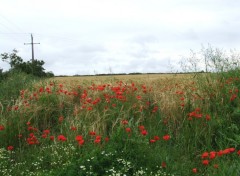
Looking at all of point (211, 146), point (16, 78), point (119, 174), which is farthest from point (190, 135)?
point (16, 78)

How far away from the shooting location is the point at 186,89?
7863 millimetres

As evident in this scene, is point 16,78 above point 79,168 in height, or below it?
above

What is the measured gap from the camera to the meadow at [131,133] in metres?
4.56

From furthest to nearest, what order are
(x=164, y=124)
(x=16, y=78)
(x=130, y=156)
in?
(x=16, y=78) → (x=164, y=124) → (x=130, y=156)

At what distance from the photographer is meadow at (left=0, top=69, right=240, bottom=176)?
4.56 m

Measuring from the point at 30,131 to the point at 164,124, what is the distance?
8.73ft

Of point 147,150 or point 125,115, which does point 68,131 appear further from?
point 147,150

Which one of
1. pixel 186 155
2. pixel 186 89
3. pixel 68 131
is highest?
pixel 186 89

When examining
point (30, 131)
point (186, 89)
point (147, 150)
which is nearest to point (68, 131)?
point (30, 131)

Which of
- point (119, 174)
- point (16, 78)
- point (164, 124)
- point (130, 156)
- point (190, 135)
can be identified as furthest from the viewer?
point (16, 78)

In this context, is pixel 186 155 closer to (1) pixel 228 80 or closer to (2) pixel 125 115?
(2) pixel 125 115

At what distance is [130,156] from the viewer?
4.59 metres

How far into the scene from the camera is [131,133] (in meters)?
5.16

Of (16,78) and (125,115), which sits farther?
(16,78)
